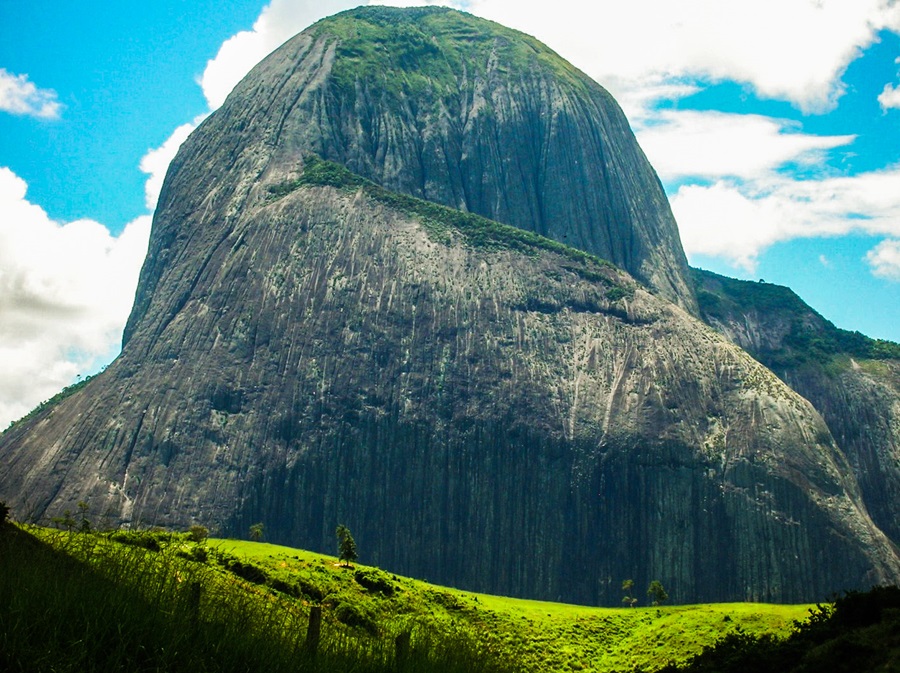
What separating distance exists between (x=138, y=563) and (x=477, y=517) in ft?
308

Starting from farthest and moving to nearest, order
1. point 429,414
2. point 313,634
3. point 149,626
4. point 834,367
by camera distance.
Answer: point 834,367 < point 429,414 < point 313,634 < point 149,626

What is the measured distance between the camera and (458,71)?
7338 inches

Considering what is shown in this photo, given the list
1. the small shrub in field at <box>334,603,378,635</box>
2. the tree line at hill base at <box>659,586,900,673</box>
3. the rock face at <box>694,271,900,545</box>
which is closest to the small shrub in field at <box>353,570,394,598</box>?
the small shrub in field at <box>334,603,378,635</box>

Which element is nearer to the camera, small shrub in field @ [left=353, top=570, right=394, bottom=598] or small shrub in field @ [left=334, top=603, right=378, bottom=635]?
small shrub in field @ [left=334, top=603, right=378, bottom=635]

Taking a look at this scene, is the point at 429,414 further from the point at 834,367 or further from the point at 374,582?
the point at 834,367

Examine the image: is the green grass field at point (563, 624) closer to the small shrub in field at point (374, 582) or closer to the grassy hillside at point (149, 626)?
the small shrub in field at point (374, 582)

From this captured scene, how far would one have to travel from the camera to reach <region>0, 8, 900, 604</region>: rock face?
10706 centimetres

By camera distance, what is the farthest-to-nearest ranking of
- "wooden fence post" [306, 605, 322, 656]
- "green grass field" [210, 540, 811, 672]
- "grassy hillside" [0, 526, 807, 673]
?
"green grass field" [210, 540, 811, 672] → "wooden fence post" [306, 605, 322, 656] → "grassy hillside" [0, 526, 807, 673]

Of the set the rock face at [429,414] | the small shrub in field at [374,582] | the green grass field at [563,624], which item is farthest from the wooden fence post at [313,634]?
the rock face at [429,414]

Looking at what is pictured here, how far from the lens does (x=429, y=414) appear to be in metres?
116

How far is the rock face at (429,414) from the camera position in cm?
10706

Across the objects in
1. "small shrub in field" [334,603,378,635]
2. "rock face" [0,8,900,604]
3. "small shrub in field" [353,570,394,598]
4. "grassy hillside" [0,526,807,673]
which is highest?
"rock face" [0,8,900,604]

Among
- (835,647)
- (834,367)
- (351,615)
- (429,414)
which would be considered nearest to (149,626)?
(835,647)

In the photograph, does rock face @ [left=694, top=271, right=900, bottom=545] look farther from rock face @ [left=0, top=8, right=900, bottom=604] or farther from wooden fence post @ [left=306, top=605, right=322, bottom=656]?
wooden fence post @ [left=306, top=605, right=322, bottom=656]
